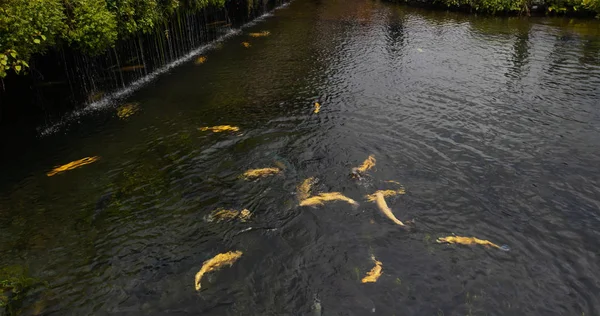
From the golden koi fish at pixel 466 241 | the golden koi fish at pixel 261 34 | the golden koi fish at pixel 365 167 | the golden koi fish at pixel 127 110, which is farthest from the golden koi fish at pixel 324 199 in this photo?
the golden koi fish at pixel 261 34

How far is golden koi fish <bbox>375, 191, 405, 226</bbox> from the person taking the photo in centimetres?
1074

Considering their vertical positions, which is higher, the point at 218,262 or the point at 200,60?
the point at 200,60

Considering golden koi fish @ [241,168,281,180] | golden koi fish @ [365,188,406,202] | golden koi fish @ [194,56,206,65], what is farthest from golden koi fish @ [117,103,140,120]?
golden koi fish @ [365,188,406,202]

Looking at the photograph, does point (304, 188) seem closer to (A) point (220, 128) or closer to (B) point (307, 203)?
(B) point (307, 203)

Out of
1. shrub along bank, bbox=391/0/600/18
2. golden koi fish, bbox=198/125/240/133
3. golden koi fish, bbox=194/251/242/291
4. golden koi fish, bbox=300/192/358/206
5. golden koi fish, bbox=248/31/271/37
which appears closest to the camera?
golden koi fish, bbox=194/251/242/291

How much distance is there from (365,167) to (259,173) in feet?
11.6

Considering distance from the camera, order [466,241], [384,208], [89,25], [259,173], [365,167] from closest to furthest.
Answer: [466,241]
[384,208]
[259,173]
[365,167]
[89,25]

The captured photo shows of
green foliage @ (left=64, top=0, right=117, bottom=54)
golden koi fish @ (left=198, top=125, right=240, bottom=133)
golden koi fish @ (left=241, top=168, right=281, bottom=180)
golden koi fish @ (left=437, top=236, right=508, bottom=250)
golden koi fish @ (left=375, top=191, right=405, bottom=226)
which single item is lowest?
golden koi fish @ (left=437, top=236, right=508, bottom=250)

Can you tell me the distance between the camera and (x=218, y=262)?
9.38 metres

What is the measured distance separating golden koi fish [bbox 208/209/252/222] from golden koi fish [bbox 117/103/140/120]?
816cm

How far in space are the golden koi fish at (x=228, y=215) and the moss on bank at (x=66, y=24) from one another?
7.36 metres

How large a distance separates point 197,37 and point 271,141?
50.3 ft

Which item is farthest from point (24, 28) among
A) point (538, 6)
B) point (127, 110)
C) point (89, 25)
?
point (538, 6)

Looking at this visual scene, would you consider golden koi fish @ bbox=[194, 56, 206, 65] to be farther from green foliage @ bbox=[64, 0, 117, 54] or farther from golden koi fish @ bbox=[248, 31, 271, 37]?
green foliage @ bbox=[64, 0, 117, 54]
